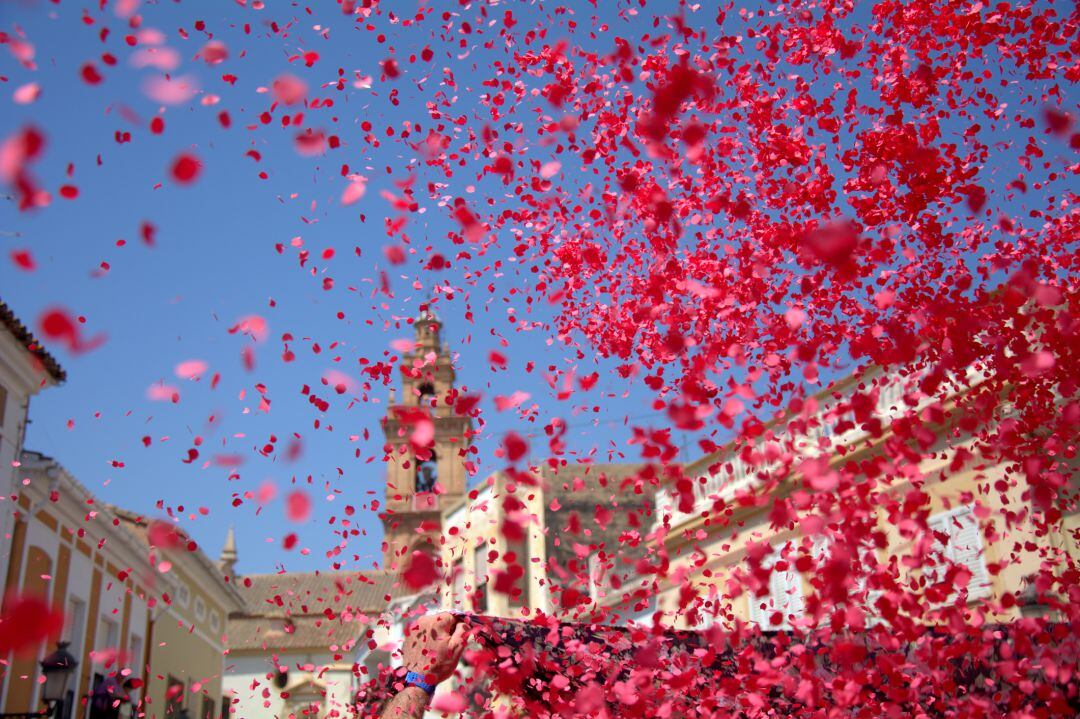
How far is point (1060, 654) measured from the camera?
6.04m

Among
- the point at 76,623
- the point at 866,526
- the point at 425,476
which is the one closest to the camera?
the point at 866,526

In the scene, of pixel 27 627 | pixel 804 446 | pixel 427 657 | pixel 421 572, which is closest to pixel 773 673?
pixel 427 657

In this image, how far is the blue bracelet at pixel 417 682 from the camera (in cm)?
572

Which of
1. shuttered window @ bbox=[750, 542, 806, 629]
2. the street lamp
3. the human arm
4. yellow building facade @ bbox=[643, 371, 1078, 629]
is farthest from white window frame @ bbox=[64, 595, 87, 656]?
the human arm

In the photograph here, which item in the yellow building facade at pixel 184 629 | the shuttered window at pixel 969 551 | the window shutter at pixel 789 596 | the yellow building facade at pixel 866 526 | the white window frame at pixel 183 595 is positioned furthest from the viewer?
the white window frame at pixel 183 595

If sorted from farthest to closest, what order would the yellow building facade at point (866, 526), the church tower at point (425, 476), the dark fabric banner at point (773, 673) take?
1. the church tower at point (425, 476)
2. the dark fabric banner at point (773, 673)
3. the yellow building facade at point (866, 526)

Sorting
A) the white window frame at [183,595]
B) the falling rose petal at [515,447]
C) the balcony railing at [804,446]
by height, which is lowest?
the falling rose petal at [515,447]

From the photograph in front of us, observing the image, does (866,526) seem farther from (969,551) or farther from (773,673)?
(969,551)

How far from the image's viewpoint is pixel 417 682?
5719 mm

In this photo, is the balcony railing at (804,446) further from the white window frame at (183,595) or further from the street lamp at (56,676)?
the white window frame at (183,595)

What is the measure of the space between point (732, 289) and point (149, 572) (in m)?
18.1

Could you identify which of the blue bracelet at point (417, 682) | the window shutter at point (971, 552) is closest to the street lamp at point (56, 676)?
the blue bracelet at point (417, 682)

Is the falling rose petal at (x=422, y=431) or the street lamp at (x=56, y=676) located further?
the street lamp at (x=56, y=676)

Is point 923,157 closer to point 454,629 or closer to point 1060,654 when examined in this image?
point 1060,654
